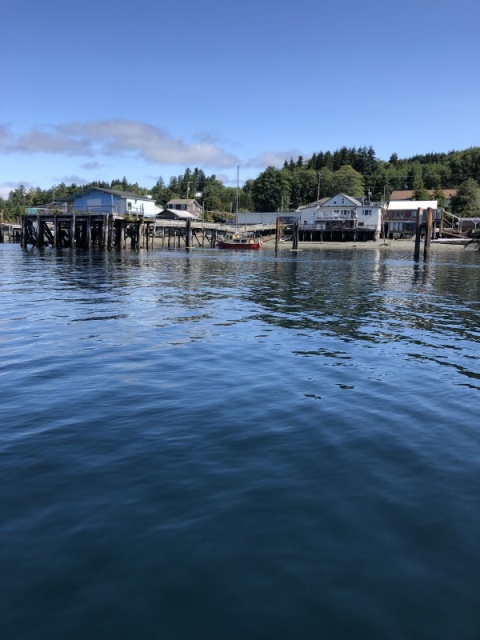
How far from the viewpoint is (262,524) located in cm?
582

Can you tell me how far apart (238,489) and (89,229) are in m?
70.8

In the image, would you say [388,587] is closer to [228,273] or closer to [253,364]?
[253,364]

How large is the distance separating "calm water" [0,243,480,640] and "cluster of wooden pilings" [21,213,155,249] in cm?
5946

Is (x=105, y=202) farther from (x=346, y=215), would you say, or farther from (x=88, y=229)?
(x=346, y=215)

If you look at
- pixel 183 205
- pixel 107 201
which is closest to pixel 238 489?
pixel 107 201

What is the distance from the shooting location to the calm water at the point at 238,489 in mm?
4504

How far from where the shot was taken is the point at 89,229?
72562 mm

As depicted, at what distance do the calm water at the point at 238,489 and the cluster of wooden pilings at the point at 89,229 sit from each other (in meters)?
59.5

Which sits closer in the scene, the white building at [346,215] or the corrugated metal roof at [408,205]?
the white building at [346,215]

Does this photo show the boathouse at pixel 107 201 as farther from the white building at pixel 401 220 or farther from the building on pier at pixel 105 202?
the white building at pixel 401 220

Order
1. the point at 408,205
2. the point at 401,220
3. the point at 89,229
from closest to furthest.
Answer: the point at 89,229 < the point at 401,220 < the point at 408,205

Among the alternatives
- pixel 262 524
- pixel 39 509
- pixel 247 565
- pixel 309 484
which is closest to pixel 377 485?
pixel 309 484

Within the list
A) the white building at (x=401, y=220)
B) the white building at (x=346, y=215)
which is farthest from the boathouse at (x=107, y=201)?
the white building at (x=401, y=220)

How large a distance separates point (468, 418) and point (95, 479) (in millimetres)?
6609
